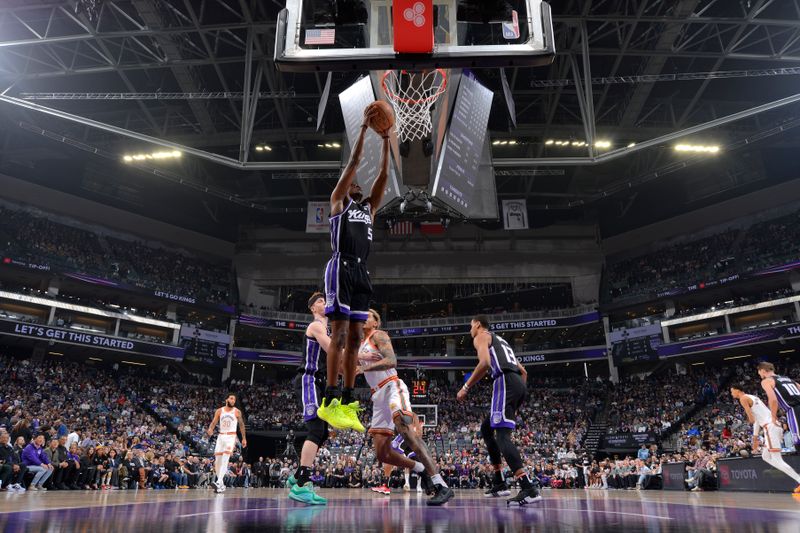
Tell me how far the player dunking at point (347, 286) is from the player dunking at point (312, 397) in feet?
1.97

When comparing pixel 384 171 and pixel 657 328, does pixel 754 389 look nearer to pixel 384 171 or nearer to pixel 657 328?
pixel 657 328

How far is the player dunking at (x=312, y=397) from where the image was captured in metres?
4.80

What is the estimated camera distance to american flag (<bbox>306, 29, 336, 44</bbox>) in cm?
618

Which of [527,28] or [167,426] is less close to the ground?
[527,28]

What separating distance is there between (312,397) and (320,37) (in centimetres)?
421

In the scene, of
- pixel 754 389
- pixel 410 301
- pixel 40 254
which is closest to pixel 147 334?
pixel 40 254

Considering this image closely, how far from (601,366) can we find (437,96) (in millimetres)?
31049

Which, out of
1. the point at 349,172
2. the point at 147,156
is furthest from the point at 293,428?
the point at 349,172

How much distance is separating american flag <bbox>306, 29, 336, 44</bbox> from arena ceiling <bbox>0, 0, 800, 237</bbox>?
9370 mm

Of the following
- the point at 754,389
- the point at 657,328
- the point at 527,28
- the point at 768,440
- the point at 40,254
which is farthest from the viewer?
the point at 657,328

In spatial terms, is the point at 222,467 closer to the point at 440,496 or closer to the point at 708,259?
the point at 440,496

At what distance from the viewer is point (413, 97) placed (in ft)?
41.6

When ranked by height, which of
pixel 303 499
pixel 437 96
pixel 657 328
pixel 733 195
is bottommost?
pixel 303 499

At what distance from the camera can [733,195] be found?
3083 centimetres
